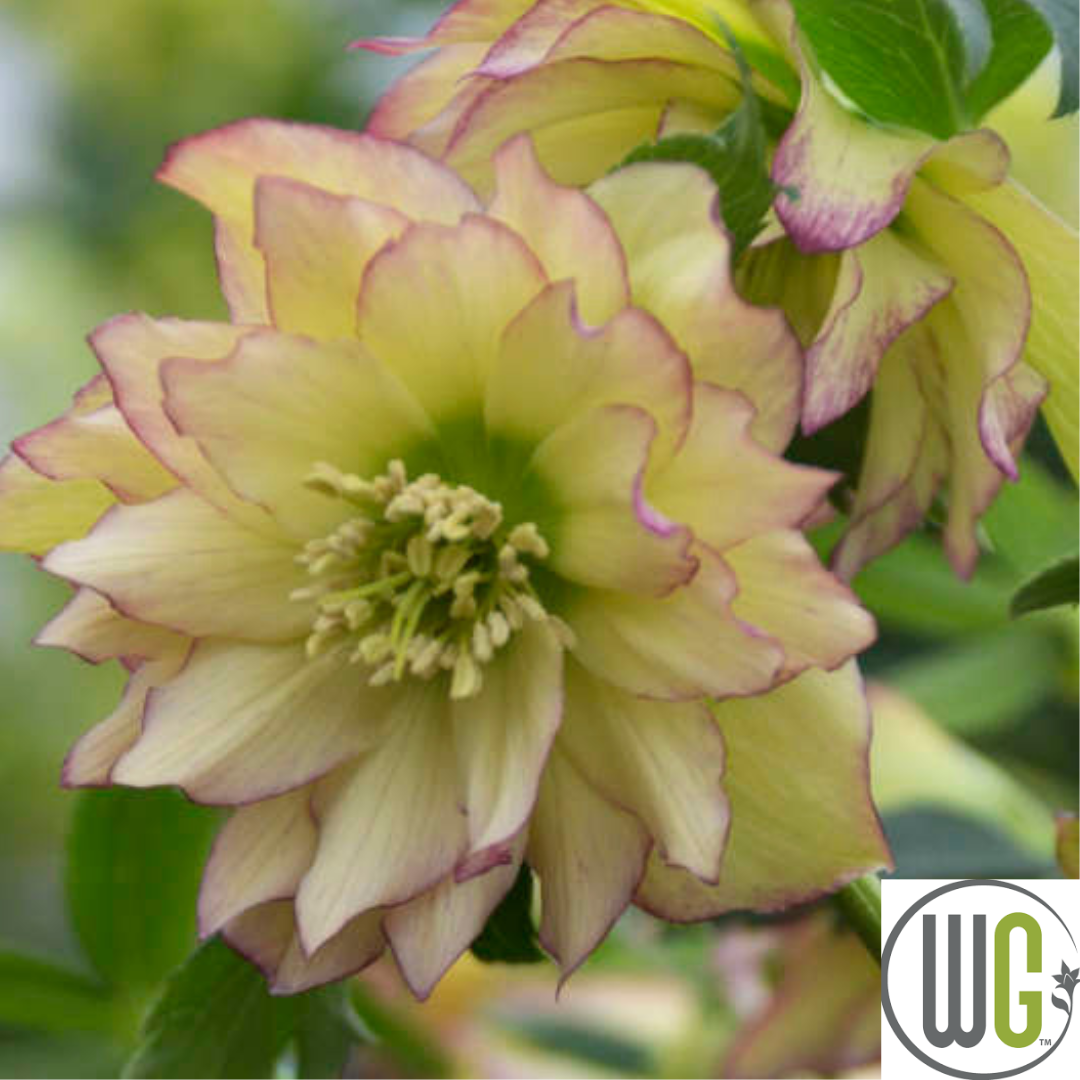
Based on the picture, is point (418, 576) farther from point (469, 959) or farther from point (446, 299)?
point (469, 959)

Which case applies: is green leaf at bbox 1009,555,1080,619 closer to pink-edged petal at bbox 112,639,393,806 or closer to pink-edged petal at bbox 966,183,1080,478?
pink-edged petal at bbox 966,183,1080,478

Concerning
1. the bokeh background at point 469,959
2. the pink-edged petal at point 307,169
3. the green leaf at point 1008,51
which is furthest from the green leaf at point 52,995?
the green leaf at point 1008,51

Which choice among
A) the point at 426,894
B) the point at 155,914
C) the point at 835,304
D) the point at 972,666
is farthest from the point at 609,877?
the point at 972,666

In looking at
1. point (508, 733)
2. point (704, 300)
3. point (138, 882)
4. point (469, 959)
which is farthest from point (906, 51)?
point (469, 959)

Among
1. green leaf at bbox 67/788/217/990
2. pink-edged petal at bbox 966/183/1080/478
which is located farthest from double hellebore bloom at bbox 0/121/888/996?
green leaf at bbox 67/788/217/990

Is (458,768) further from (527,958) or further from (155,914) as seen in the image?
(155,914)

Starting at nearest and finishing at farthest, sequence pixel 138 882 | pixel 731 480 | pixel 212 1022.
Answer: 1. pixel 731 480
2. pixel 212 1022
3. pixel 138 882
